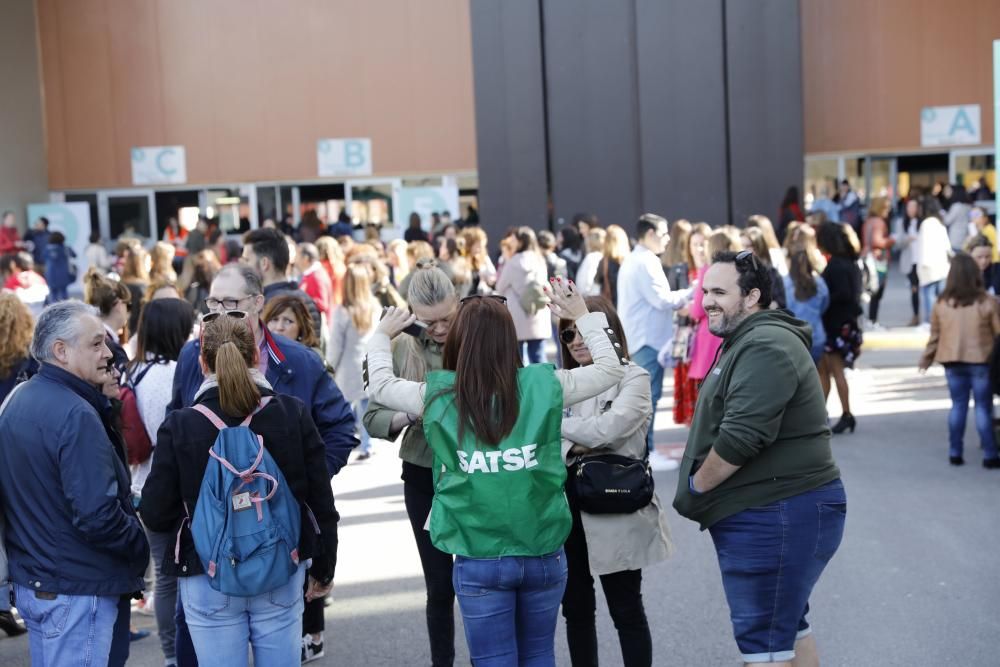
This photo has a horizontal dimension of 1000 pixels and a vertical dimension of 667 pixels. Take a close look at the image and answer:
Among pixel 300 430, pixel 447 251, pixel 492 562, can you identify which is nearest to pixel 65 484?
pixel 300 430

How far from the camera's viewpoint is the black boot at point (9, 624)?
621 cm

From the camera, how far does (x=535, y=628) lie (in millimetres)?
3986

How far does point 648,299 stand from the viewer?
916 cm

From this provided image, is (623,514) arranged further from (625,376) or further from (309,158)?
(309,158)

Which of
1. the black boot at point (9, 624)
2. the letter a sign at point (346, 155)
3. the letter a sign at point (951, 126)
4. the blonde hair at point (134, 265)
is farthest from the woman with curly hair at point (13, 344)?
the letter a sign at point (951, 126)

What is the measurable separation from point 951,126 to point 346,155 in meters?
13.8

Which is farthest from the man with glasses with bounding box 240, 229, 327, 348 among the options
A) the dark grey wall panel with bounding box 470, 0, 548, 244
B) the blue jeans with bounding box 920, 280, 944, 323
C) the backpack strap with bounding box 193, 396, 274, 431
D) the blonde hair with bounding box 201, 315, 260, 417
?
the dark grey wall panel with bounding box 470, 0, 548, 244

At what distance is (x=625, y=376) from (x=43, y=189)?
2766cm

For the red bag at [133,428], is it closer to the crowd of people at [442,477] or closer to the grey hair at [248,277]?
the crowd of people at [442,477]

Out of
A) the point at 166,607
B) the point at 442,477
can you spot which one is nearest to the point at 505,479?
the point at 442,477

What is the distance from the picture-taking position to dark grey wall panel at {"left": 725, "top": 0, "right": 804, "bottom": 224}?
21938 mm

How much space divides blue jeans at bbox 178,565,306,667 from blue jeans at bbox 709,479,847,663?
1.56 meters

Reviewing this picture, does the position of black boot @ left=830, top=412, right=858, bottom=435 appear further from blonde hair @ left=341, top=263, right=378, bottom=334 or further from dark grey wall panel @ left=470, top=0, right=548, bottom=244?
dark grey wall panel @ left=470, top=0, right=548, bottom=244

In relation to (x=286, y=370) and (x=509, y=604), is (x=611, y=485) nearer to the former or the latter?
(x=509, y=604)
